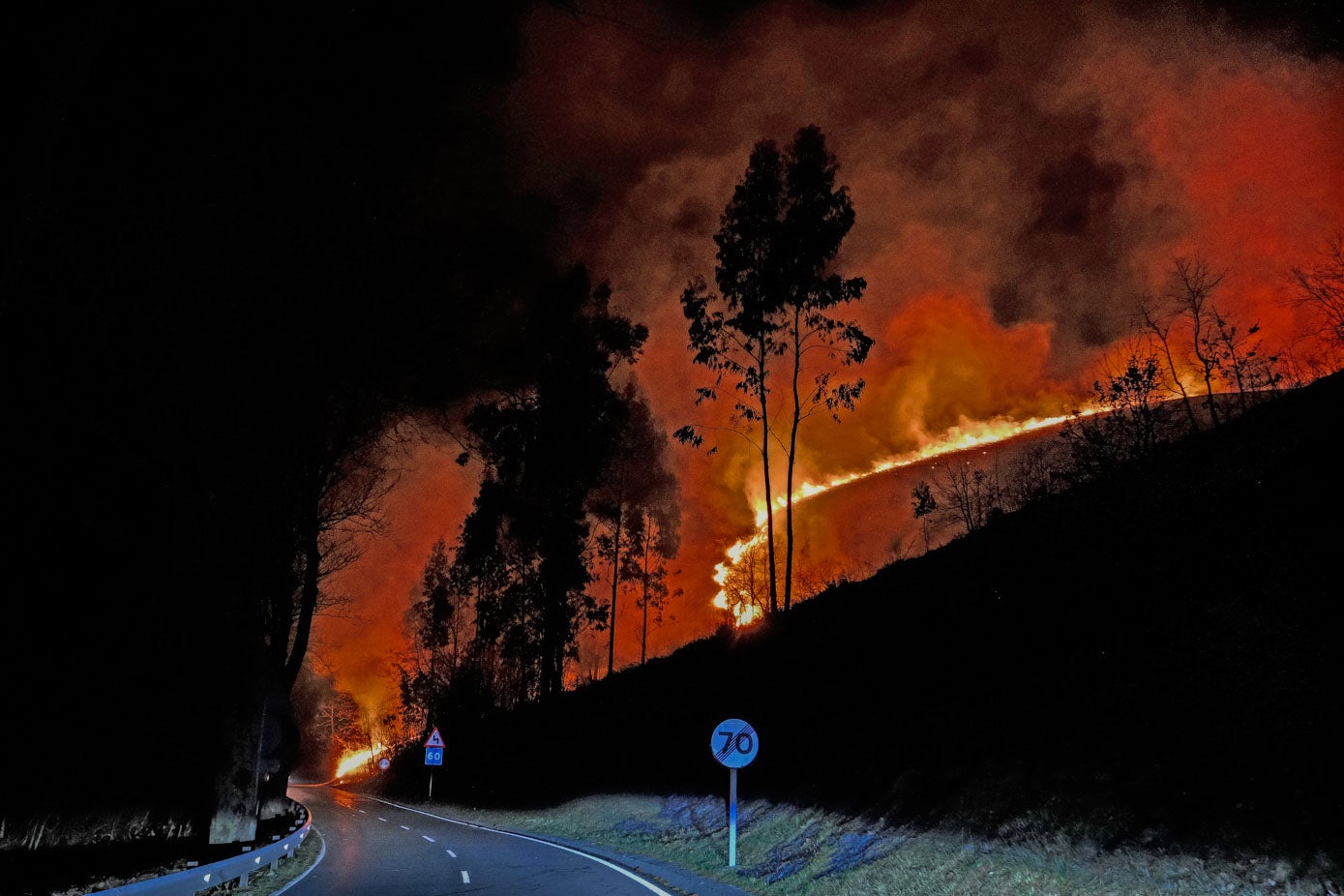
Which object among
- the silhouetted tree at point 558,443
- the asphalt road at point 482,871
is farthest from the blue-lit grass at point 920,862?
the silhouetted tree at point 558,443

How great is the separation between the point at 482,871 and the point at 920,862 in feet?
25.3

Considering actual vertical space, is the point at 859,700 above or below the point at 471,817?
above

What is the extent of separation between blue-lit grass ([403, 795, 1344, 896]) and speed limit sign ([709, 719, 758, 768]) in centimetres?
187

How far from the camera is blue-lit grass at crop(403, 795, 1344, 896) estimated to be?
22.1ft

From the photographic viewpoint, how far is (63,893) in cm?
772

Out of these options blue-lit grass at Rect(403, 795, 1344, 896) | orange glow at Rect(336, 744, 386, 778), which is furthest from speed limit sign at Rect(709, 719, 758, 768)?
orange glow at Rect(336, 744, 386, 778)

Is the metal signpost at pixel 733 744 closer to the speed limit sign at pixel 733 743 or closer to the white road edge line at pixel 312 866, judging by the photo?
the speed limit sign at pixel 733 743

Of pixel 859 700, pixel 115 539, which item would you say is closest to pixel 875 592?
pixel 859 700

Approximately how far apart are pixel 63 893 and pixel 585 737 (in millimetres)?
27216

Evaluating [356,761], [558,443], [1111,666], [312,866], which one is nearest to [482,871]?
[312,866]

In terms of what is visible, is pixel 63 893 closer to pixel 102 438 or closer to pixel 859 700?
pixel 102 438

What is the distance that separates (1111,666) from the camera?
1098 centimetres

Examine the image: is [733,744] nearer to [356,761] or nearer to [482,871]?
[482,871]

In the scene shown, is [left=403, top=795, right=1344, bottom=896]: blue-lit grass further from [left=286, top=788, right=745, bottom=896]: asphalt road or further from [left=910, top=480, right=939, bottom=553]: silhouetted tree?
[left=910, top=480, right=939, bottom=553]: silhouetted tree
